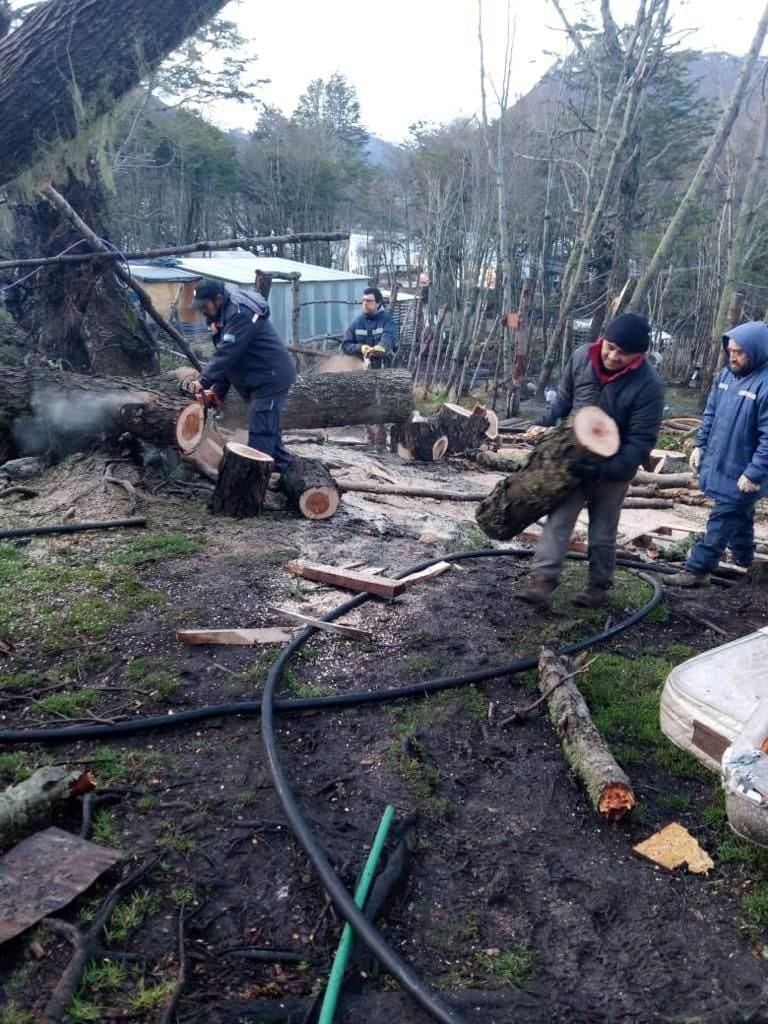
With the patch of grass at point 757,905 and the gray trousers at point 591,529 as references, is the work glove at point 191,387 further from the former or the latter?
the patch of grass at point 757,905

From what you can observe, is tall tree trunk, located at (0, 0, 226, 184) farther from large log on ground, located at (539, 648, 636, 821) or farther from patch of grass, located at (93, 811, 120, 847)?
large log on ground, located at (539, 648, 636, 821)

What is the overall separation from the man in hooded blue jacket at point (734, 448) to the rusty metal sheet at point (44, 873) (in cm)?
461

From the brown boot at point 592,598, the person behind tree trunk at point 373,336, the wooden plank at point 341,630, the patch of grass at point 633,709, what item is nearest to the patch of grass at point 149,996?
the patch of grass at point 633,709

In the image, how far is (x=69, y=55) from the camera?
2.79 metres

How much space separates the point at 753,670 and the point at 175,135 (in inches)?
1079

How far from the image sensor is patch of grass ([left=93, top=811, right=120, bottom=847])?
2803mm

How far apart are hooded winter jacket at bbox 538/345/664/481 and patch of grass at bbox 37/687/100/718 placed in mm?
3154

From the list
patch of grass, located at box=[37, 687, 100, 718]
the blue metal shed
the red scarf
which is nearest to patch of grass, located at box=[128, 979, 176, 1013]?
patch of grass, located at box=[37, 687, 100, 718]

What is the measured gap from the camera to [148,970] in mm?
2305

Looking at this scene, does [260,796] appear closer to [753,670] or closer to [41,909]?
[41,909]

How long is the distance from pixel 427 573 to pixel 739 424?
8.11ft

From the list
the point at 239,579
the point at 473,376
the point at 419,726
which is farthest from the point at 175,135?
the point at 419,726

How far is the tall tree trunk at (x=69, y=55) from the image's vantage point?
2758 millimetres

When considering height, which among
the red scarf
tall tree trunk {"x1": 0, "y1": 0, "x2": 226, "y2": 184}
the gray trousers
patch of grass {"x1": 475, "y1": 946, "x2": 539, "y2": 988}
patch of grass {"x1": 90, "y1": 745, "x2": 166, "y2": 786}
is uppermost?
tall tree trunk {"x1": 0, "y1": 0, "x2": 226, "y2": 184}
